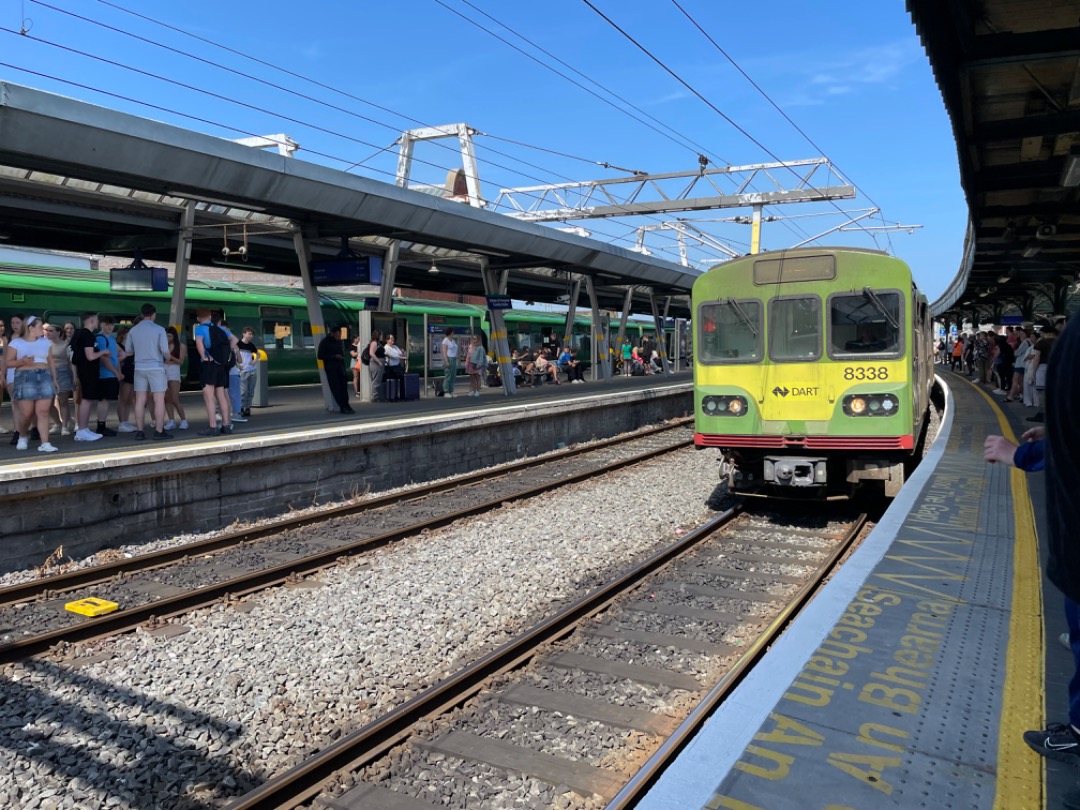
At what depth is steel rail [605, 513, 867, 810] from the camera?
3.47 meters

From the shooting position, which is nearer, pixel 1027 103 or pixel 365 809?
pixel 365 809

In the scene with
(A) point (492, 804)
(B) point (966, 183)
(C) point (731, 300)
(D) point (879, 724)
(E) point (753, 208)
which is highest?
(E) point (753, 208)

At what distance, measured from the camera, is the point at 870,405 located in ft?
26.4

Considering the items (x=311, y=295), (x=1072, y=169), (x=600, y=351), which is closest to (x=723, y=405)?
(x=1072, y=169)

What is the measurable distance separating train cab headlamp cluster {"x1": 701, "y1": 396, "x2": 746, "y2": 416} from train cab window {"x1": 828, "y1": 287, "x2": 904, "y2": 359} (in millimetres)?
1056

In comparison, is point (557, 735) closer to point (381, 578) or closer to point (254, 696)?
point (254, 696)

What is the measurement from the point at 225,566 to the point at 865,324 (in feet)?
21.8

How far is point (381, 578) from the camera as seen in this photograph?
679 cm

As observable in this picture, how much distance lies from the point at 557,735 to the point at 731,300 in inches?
231

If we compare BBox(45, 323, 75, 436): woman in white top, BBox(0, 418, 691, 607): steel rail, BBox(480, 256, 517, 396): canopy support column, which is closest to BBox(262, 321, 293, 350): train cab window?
BBox(480, 256, 517, 396): canopy support column

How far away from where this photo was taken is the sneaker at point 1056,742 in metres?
2.85

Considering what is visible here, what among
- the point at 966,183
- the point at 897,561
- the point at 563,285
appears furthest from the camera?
the point at 563,285

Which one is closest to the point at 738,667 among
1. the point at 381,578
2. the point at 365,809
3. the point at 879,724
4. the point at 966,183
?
the point at 879,724

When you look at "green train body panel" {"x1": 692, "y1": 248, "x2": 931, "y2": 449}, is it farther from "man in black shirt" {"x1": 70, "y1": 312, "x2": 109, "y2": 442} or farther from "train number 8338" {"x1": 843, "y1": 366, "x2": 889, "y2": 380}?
"man in black shirt" {"x1": 70, "y1": 312, "x2": 109, "y2": 442}
